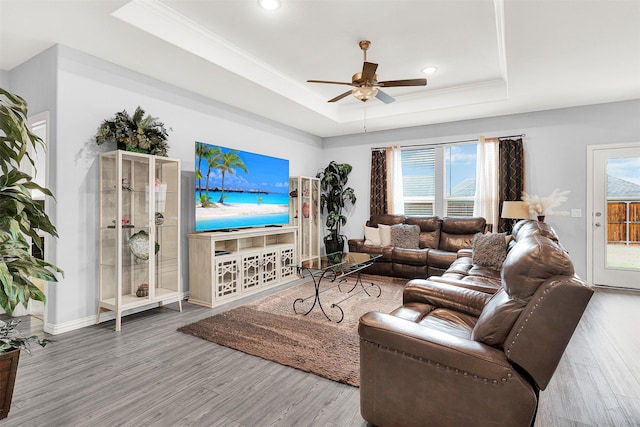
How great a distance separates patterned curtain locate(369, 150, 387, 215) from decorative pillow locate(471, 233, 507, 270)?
2342 millimetres

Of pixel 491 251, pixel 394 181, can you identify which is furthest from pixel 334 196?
pixel 491 251

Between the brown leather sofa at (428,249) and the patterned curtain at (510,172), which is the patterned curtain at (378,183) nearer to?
the brown leather sofa at (428,249)

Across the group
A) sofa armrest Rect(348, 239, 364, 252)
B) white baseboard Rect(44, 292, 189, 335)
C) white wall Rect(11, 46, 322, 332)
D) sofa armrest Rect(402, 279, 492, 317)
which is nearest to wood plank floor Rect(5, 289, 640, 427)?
white baseboard Rect(44, 292, 189, 335)

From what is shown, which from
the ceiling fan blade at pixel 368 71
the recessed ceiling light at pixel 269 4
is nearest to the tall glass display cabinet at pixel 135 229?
the recessed ceiling light at pixel 269 4

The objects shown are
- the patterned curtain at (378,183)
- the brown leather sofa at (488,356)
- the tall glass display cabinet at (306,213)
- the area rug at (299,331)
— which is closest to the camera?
the brown leather sofa at (488,356)

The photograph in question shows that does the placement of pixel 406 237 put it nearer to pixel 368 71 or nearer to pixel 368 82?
pixel 368 82

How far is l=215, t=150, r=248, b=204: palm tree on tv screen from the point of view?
14.1ft

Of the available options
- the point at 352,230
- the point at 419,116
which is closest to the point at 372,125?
the point at 419,116

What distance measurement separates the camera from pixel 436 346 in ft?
4.93

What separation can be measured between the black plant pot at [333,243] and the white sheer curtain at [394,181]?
3.70 feet

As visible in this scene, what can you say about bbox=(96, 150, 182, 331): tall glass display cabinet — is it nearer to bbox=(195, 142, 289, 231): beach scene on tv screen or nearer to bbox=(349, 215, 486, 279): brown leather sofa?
bbox=(195, 142, 289, 231): beach scene on tv screen

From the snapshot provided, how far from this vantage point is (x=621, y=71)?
362 centimetres

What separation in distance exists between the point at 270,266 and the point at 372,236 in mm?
1923

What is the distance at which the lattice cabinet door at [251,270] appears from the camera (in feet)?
14.3
